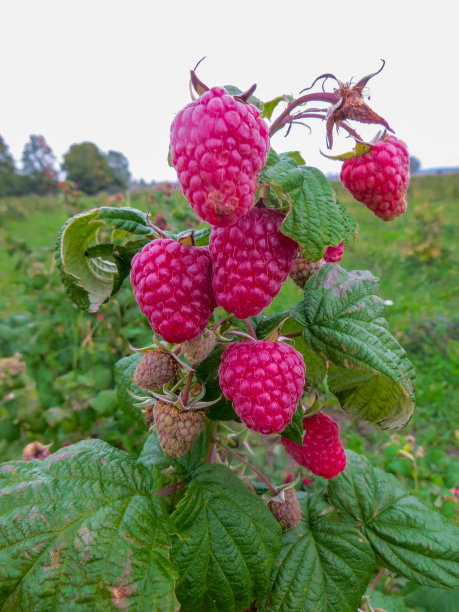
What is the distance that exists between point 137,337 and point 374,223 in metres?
7.35

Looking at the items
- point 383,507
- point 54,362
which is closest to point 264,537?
point 383,507

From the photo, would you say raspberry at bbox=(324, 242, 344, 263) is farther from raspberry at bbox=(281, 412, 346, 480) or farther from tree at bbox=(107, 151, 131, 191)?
tree at bbox=(107, 151, 131, 191)

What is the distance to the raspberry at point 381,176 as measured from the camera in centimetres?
85

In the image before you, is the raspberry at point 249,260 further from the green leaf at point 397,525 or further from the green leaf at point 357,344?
the green leaf at point 397,525

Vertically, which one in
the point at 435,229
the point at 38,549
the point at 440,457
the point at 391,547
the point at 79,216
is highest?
the point at 435,229

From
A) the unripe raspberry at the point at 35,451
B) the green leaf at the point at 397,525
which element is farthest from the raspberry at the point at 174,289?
the unripe raspberry at the point at 35,451

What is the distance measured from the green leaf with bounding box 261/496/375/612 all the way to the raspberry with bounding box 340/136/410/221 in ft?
2.89

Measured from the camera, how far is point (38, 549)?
0.73 meters

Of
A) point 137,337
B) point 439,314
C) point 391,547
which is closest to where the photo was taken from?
point 391,547

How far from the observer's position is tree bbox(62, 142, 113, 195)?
1108 cm

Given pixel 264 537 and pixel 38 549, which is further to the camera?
pixel 264 537

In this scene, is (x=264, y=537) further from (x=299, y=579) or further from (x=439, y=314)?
(x=439, y=314)

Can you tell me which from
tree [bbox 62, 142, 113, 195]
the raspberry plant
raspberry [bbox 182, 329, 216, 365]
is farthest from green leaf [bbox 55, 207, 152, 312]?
tree [bbox 62, 142, 113, 195]

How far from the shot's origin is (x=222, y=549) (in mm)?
918
